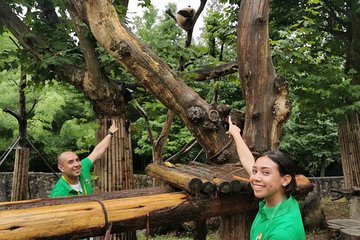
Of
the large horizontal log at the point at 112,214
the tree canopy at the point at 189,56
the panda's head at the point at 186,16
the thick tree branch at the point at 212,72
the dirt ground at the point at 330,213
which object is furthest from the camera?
the dirt ground at the point at 330,213

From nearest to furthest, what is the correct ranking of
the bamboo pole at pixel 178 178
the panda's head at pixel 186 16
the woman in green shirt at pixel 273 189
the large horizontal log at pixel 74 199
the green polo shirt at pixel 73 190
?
1. the woman in green shirt at pixel 273 189
2. the large horizontal log at pixel 74 199
3. the bamboo pole at pixel 178 178
4. the green polo shirt at pixel 73 190
5. the panda's head at pixel 186 16

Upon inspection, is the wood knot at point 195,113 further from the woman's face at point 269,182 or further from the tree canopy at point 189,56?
the woman's face at point 269,182

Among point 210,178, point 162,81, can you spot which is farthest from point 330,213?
point 210,178

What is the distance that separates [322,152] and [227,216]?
1057 cm

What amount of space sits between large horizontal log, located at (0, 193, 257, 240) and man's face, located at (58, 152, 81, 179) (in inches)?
31.4

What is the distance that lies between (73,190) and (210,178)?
1133 millimetres

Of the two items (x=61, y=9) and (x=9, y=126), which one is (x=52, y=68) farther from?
(x=9, y=126)

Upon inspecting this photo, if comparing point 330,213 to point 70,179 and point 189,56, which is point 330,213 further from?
point 70,179

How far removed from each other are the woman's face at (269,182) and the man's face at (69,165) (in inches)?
66.8

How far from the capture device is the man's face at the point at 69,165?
3176 mm

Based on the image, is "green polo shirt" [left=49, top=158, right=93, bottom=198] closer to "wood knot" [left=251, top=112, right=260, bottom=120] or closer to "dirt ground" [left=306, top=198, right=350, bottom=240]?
"wood knot" [left=251, top=112, right=260, bottom=120]

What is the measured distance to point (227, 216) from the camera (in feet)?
10.4

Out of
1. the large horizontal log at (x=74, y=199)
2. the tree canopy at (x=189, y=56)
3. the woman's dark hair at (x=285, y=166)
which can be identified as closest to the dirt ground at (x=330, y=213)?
the tree canopy at (x=189, y=56)

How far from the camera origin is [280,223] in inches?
70.3
